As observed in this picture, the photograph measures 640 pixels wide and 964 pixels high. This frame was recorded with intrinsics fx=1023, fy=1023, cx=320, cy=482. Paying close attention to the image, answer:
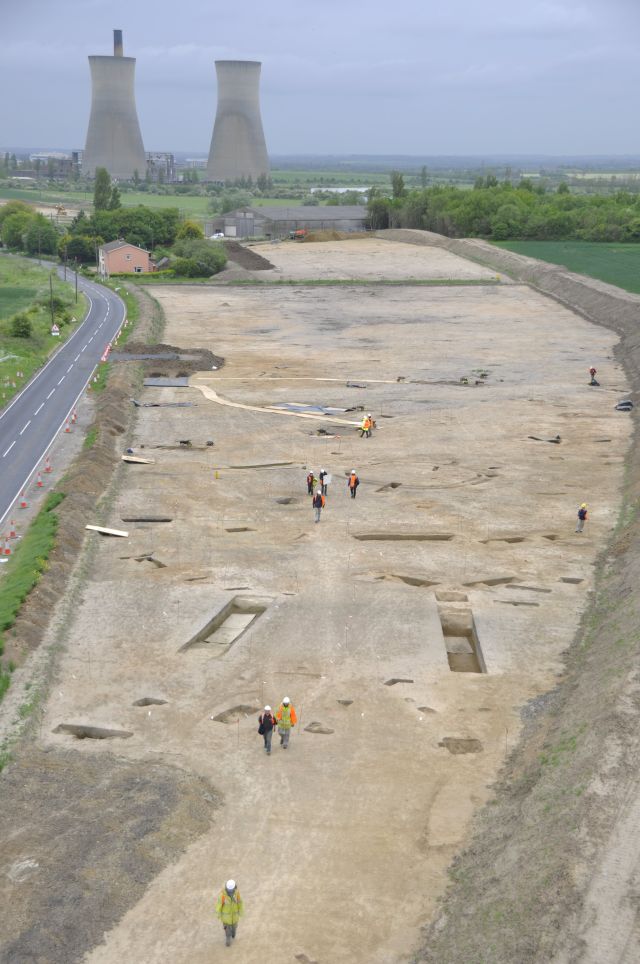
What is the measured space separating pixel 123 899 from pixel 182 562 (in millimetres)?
14777

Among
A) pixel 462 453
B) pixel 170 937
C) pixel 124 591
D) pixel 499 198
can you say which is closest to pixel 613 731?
pixel 170 937

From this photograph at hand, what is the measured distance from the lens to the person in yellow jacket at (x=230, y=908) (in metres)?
14.5

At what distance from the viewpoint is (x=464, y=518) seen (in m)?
34.2

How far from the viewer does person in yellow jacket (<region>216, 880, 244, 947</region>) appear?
14.5 metres

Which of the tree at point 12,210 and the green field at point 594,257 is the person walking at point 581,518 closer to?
the green field at point 594,257

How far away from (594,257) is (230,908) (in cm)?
10797

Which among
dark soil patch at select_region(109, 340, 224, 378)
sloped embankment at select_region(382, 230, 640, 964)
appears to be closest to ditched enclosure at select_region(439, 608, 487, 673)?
sloped embankment at select_region(382, 230, 640, 964)

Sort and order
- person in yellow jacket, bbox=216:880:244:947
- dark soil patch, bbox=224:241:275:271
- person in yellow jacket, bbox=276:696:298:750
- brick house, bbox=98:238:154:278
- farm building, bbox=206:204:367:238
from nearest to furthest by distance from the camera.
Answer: person in yellow jacket, bbox=216:880:244:947 → person in yellow jacket, bbox=276:696:298:750 → dark soil patch, bbox=224:241:275:271 → brick house, bbox=98:238:154:278 → farm building, bbox=206:204:367:238

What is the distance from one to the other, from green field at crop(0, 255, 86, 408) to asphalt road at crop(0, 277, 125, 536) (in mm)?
689

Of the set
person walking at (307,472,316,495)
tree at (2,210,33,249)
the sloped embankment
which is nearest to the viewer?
the sloped embankment

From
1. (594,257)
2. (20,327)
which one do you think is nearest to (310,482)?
(20,327)

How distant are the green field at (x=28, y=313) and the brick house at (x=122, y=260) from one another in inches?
251

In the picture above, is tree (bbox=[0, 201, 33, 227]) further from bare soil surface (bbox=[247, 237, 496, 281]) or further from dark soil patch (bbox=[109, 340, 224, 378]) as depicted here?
dark soil patch (bbox=[109, 340, 224, 378])

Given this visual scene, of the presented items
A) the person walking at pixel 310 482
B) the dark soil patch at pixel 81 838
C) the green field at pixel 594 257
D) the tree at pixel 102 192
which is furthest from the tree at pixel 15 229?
the dark soil patch at pixel 81 838
